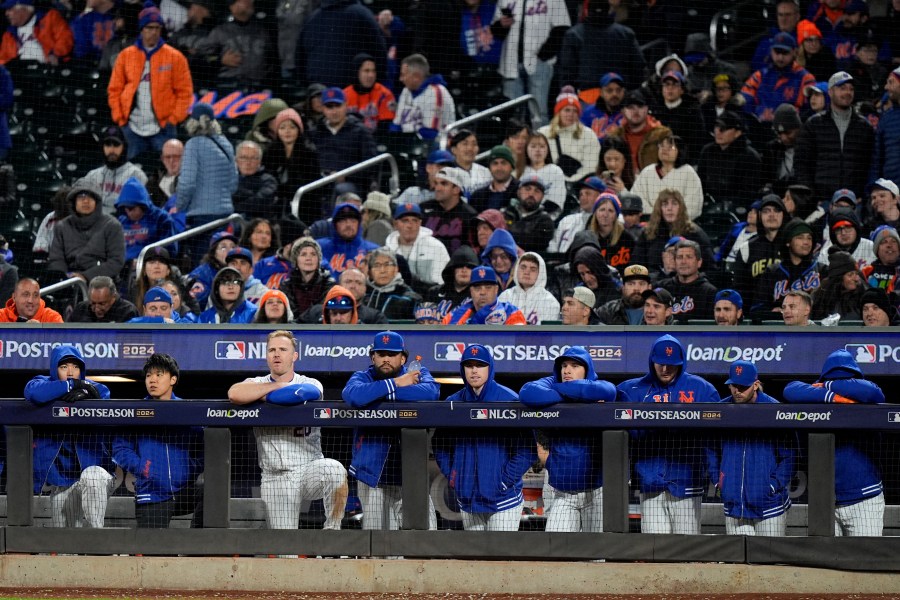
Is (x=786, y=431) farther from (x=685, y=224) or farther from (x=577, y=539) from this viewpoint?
(x=685, y=224)

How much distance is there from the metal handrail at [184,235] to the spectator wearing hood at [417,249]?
1.74 metres

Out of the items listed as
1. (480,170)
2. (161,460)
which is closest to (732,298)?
(480,170)

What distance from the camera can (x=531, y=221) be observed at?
39.1ft

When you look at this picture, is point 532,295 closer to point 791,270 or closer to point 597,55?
point 791,270

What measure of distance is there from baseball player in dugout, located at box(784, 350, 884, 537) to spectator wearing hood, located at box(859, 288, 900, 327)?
85.4 inches

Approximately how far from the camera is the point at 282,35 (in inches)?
605

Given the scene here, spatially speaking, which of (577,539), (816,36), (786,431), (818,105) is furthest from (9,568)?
(816,36)

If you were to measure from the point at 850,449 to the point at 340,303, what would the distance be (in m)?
3.72

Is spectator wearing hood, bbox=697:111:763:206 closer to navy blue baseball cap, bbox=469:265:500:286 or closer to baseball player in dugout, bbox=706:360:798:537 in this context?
navy blue baseball cap, bbox=469:265:500:286

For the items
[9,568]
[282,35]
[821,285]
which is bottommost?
[9,568]

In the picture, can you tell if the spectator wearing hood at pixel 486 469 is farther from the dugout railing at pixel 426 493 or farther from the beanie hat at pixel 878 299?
the beanie hat at pixel 878 299

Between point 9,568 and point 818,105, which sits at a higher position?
point 818,105

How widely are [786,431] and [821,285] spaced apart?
122 inches

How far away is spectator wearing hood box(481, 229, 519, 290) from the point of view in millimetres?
10906
